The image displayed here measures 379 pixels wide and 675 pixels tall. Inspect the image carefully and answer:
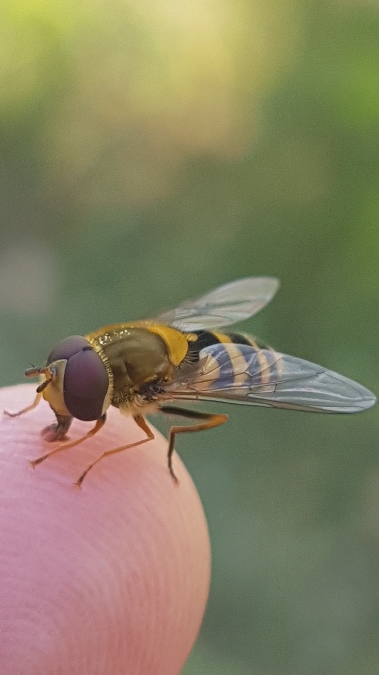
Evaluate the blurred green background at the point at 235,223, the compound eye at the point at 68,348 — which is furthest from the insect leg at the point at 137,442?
the blurred green background at the point at 235,223

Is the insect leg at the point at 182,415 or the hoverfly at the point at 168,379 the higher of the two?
the hoverfly at the point at 168,379

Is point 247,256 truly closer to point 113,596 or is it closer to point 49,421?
point 49,421

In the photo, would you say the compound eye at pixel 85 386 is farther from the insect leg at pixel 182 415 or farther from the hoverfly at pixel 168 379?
the insect leg at pixel 182 415

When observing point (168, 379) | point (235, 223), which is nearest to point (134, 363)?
point (168, 379)

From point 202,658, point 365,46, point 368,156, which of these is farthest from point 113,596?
point 365,46

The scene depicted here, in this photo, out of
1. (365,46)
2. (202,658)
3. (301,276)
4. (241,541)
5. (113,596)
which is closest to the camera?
(113,596)

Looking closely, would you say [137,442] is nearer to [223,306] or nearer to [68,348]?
[68,348]
